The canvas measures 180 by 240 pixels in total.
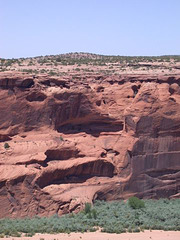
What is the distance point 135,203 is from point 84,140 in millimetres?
4529

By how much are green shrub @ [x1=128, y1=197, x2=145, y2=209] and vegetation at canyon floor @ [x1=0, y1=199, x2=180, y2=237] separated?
8cm

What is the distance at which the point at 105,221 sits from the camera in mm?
25000

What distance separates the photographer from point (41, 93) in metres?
28.5

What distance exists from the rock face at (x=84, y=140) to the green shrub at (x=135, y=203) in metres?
1.27

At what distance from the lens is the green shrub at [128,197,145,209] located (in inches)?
1075

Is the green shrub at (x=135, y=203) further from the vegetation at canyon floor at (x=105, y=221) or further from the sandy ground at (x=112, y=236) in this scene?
the sandy ground at (x=112, y=236)

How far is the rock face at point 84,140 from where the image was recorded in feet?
86.5

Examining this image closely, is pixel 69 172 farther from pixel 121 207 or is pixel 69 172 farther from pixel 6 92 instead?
pixel 6 92

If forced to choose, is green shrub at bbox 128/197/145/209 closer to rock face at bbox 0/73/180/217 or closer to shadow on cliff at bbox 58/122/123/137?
rock face at bbox 0/73/180/217

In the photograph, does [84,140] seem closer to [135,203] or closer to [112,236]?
[135,203]

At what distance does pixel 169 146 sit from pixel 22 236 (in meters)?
11.2

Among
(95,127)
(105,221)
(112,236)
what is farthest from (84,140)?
(112,236)

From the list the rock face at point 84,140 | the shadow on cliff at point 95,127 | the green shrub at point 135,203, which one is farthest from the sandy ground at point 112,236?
the shadow on cliff at point 95,127

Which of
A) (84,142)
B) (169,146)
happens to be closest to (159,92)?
(169,146)
